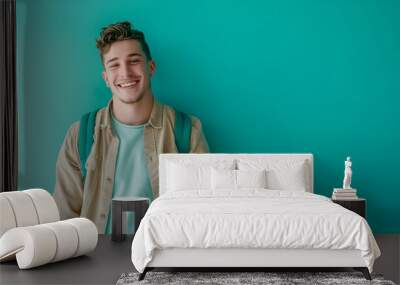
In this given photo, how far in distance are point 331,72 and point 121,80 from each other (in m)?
2.24

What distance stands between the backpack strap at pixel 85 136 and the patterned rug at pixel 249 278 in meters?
2.29

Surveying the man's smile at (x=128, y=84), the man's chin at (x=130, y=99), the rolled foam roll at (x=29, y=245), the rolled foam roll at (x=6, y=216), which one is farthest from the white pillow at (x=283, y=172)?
the rolled foam roll at (x=6, y=216)

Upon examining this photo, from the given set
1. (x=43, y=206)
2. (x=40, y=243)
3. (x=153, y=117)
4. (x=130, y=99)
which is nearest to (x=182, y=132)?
(x=153, y=117)

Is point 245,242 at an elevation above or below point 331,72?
below

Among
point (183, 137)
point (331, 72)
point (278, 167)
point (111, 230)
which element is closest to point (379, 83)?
point (331, 72)

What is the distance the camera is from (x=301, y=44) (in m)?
7.07

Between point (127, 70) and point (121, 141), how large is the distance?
0.75 metres

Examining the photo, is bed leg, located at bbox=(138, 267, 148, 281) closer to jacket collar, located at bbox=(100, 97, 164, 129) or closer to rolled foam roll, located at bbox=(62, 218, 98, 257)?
rolled foam roll, located at bbox=(62, 218, 98, 257)

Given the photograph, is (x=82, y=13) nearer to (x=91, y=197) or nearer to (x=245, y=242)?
(x=91, y=197)

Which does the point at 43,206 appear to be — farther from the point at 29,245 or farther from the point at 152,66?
the point at 152,66

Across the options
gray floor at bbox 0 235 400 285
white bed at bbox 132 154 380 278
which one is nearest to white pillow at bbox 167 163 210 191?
gray floor at bbox 0 235 400 285

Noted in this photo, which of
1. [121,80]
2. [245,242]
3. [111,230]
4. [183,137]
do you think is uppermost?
[121,80]

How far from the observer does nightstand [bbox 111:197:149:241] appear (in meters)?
6.50

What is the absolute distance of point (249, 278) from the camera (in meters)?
4.75
